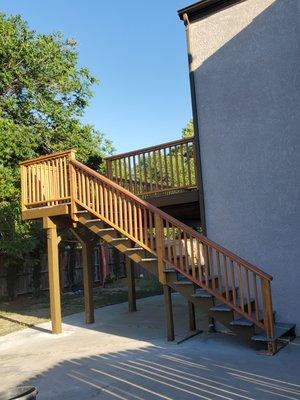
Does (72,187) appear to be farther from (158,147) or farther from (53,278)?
(158,147)

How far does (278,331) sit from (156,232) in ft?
7.88

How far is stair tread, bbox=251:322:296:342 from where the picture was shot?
6216 millimetres

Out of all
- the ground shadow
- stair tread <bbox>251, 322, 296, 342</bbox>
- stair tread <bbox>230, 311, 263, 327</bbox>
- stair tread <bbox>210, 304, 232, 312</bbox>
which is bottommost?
the ground shadow

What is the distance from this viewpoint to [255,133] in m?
7.62

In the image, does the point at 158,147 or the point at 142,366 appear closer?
the point at 142,366

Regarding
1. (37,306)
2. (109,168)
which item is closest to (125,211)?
(109,168)

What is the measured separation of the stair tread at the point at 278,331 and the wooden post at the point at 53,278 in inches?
159

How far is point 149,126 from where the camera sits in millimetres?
26656

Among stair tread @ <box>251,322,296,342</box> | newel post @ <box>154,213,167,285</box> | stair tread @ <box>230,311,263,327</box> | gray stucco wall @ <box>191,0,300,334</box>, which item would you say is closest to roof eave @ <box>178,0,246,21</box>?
gray stucco wall @ <box>191,0,300,334</box>

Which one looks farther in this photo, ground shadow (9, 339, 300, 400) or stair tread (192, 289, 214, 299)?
stair tread (192, 289, 214, 299)

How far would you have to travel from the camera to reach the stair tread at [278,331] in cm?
622

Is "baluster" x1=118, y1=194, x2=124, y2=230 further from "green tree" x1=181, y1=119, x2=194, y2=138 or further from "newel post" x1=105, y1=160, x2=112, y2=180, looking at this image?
"green tree" x1=181, y1=119, x2=194, y2=138

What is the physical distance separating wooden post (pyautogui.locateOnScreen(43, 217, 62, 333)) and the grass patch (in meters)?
1.28

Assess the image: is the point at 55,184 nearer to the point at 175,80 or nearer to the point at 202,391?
the point at 202,391
